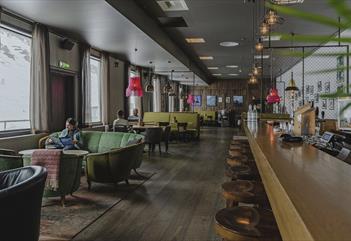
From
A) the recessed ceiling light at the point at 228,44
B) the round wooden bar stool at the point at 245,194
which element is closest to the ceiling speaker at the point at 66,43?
the recessed ceiling light at the point at 228,44

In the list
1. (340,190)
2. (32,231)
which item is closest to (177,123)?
(32,231)

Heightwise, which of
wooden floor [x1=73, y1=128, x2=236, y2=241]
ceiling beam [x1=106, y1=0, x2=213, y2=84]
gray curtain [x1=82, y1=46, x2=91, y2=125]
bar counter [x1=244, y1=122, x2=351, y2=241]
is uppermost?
ceiling beam [x1=106, y1=0, x2=213, y2=84]

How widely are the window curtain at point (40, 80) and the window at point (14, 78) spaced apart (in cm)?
24

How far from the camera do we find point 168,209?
14.2 feet

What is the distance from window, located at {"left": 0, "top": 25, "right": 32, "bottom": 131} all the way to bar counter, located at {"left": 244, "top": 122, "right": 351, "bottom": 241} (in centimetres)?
578

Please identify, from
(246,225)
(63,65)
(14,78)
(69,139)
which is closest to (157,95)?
(63,65)

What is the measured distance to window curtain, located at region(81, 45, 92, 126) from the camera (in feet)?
28.2

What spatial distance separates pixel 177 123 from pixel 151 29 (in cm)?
504

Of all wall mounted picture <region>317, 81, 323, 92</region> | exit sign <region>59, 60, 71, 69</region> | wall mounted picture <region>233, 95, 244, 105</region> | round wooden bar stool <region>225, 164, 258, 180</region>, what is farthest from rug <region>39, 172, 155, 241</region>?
wall mounted picture <region>233, 95, 244, 105</region>

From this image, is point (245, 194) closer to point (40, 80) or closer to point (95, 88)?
point (40, 80)

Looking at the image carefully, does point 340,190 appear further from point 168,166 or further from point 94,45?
point 94,45

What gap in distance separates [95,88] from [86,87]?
1.31 meters

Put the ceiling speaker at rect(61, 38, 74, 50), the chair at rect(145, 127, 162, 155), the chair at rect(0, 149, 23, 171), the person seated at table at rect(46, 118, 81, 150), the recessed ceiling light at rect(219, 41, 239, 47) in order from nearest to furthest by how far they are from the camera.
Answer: the chair at rect(0, 149, 23, 171), the person seated at table at rect(46, 118, 81, 150), the ceiling speaker at rect(61, 38, 74, 50), the chair at rect(145, 127, 162, 155), the recessed ceiling light at rect(219, 41, 239, 47)

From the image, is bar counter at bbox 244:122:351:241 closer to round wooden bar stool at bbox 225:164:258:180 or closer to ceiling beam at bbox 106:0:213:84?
round wooden bar stool at bbox 225:164:258:180
